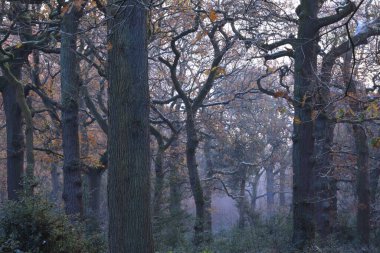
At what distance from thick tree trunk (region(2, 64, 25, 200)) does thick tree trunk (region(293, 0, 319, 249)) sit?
8108 millimetres

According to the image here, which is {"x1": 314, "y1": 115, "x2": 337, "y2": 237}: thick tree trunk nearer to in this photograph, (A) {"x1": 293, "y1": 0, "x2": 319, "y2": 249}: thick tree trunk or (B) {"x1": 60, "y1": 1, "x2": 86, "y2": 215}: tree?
(A) {"x1": 293, "y1": 0, "x2": 319, "y2": 249}: thick tree trunk

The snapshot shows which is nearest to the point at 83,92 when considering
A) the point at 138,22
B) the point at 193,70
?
the point at 193,70

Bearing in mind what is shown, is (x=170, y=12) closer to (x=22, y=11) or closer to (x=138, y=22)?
(x=22, y=11)

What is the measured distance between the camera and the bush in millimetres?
7809

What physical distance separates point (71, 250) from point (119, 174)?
5.21 feet

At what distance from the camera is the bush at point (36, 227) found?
7809mm

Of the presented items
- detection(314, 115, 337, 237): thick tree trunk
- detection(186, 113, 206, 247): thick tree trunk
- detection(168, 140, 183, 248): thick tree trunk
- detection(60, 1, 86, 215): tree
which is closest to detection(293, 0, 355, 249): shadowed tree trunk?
detection(314, 115, 337, 237): thick tree trunk

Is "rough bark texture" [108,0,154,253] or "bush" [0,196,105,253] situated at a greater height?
"rough bark texture" [108,0,154,253]

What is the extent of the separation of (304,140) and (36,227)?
6626 millimetres

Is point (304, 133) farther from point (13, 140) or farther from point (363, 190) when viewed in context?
point (13, 140)

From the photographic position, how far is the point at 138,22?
7.94 m

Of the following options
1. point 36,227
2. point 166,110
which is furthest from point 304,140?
point 166,110

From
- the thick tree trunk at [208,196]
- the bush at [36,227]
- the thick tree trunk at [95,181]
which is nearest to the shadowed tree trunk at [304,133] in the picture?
the thick tree trunk at [208,196]

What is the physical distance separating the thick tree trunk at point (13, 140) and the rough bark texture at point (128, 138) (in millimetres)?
8279
